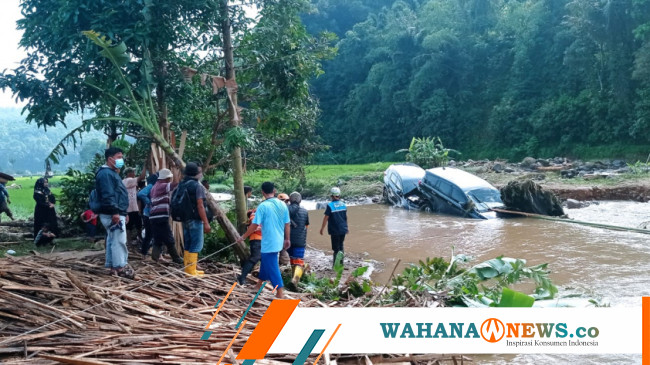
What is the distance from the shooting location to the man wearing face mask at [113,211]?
253 inches

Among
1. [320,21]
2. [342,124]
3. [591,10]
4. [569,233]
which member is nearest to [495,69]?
[591,10]

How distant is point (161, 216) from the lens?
7.62 metres

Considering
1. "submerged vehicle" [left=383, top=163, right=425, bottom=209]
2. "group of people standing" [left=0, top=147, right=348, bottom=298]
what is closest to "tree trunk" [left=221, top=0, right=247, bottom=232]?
"group of people standing" [left=0, top=147, right=348, bottom=298]

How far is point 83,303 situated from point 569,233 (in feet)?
42.8

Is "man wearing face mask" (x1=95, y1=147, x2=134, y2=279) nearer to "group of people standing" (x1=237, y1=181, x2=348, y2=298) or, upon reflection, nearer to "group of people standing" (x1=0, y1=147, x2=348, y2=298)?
"group of people standing" (x1=0, y1=147, x2=348, y2=298)

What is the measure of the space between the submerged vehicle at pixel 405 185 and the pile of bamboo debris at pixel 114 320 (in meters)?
15.4

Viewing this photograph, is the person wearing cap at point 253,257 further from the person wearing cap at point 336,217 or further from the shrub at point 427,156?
the shrub at point 427,156

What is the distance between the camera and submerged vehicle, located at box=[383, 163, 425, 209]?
20984mm

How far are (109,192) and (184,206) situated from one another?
3.55ft

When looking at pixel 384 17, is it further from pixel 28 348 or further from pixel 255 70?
pixel 28 348

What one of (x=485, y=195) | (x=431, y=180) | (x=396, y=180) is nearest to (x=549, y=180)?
(x=396, y=180)

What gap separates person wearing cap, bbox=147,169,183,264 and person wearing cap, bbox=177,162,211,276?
0.48 m

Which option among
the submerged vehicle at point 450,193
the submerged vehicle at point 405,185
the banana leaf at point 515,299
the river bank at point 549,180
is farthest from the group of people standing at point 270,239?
the submerged vehicle at point 405,185

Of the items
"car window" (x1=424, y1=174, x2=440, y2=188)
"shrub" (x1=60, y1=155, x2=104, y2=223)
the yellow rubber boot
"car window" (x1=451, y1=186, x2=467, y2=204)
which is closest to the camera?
the yellow rubber boot
